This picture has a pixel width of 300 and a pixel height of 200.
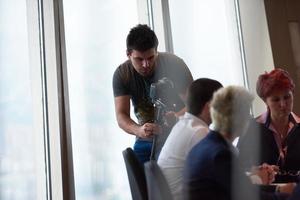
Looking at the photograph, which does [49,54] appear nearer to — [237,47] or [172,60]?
[172,60]

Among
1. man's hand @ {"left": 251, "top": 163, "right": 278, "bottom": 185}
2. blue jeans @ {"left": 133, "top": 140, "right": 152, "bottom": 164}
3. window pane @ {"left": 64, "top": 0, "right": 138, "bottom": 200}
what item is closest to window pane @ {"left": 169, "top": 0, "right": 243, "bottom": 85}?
window pane @ {"left": 64, "top": 0, "right": 138, "bottom": 200}

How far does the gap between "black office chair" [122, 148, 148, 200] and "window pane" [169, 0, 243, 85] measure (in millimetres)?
1567

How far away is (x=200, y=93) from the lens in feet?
4.47

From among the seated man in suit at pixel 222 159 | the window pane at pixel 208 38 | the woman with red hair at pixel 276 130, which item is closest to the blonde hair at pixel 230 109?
the seated man in suit at pixel 222 159

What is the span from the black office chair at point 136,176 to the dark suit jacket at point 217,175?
190 mm

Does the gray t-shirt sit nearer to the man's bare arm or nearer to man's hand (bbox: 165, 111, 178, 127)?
the man's bare arm

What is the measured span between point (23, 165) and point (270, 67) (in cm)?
191

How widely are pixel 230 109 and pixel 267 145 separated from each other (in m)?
0.52

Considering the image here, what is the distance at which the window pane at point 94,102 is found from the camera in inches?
93.1

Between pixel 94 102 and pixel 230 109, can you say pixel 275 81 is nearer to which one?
pixel 230 109

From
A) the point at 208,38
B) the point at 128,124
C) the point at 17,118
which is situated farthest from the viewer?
the point at 208,38

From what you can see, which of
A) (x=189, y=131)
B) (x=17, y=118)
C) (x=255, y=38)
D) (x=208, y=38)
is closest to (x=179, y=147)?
(x=189, y=131)

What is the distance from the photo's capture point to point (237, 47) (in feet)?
10.5

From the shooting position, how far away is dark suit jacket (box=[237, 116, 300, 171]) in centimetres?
160
